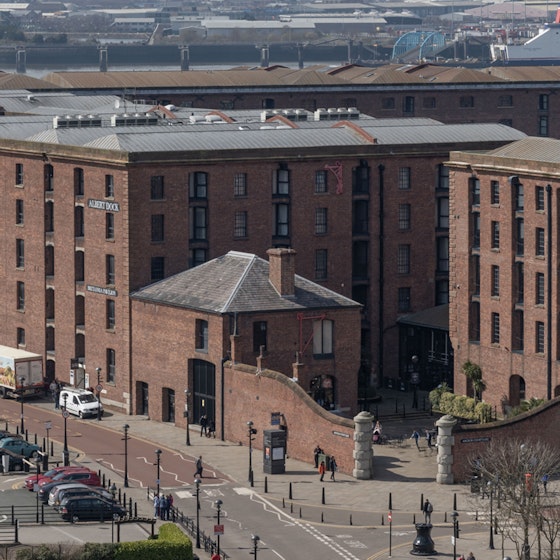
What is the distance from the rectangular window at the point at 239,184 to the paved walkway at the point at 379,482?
743 inches

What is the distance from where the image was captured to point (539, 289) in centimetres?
13350

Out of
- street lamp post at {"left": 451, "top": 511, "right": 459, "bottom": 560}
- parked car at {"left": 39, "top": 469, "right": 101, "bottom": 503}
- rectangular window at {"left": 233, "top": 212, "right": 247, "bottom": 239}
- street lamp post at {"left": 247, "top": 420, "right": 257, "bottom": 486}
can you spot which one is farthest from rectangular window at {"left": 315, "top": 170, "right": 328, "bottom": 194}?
street lamp post at {"left": 451, "top": 511, "right": 459, "bottom": 560}

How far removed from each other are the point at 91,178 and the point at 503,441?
41.4 meters

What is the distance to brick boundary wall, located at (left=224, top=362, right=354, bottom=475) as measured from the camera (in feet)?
387

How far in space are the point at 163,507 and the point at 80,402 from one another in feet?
108

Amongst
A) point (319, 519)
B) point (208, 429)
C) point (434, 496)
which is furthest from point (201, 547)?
point (208, 429)

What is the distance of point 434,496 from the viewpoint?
11169 cm

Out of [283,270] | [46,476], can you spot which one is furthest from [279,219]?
[46,476]

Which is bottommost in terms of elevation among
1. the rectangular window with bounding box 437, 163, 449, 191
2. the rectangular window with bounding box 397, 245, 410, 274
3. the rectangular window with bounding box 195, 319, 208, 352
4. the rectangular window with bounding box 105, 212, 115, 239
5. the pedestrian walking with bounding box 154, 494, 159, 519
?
the pedestrian walking with bounding box 154, 494, 159, 519

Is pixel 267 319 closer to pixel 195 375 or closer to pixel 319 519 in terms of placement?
pixel 195 375

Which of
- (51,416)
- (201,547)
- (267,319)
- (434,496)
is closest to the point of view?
(201,547)

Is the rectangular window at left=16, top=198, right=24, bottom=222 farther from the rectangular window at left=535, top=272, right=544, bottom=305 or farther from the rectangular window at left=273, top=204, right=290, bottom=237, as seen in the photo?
the rectangular window at left=535, top=272, right=544, bottom=305

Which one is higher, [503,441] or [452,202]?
[452,202]

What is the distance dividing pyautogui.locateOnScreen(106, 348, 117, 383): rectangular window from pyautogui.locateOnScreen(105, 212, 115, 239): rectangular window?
24.9ft
